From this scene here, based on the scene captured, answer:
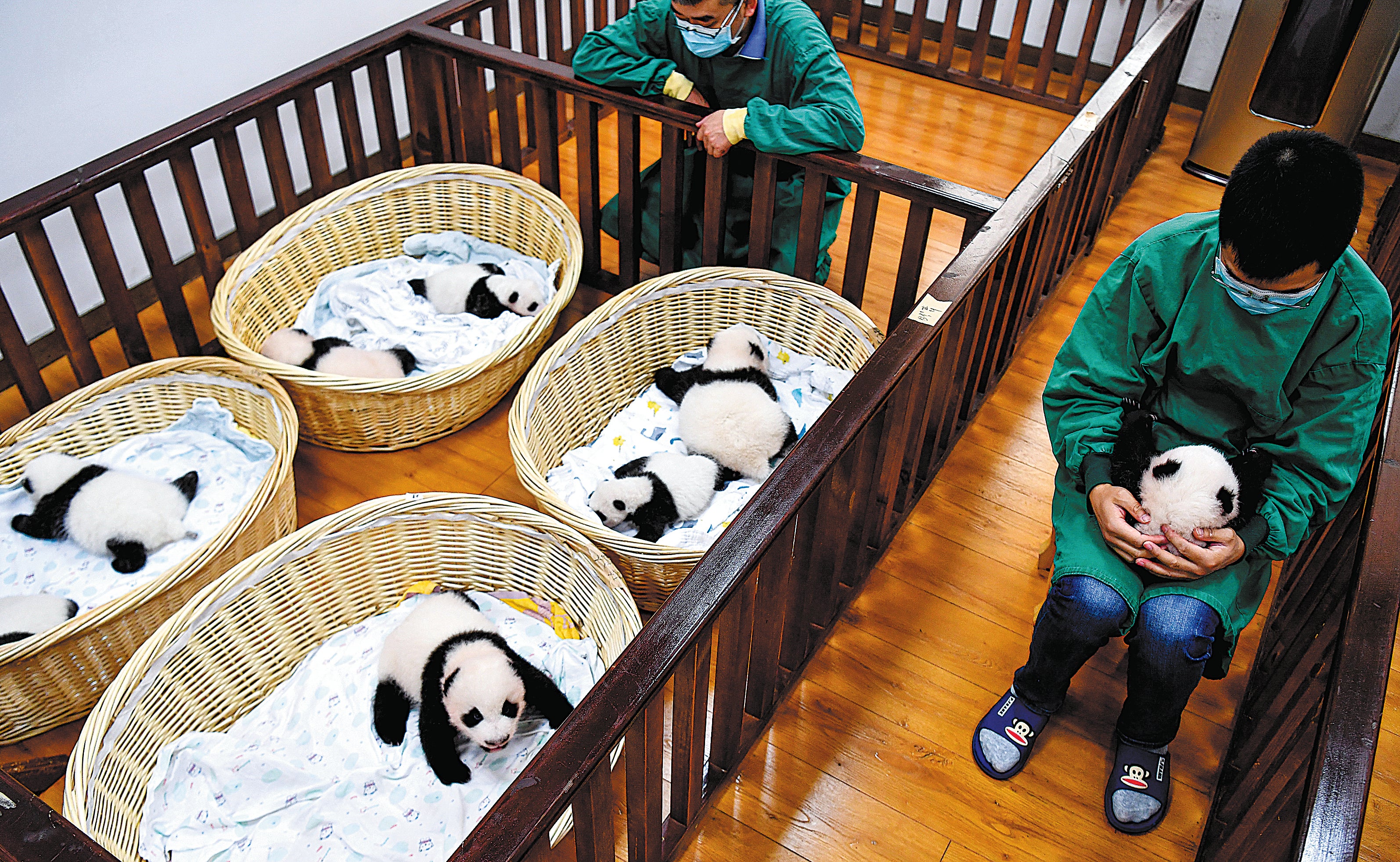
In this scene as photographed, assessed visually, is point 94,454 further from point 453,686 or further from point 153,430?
point 453,686

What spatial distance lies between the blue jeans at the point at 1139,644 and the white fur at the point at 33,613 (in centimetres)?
194

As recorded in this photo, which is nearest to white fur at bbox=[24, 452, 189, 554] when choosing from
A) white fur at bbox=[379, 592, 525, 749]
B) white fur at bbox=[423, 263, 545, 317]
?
white fur at bbox=[379, 592, 525, 749]

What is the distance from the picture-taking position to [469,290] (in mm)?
2766

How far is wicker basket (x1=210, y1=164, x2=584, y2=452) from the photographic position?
2359 mm

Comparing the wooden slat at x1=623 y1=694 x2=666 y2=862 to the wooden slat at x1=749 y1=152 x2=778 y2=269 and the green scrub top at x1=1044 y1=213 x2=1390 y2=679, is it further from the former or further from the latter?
the wooden slat at x1=749 y1=152 x2=778 y2=269

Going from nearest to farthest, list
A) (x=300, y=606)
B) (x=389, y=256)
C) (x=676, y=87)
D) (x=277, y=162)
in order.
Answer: (x=300, y=606)
(x=676, y=87)
(x=277, y=162)
(x=389, y=256)

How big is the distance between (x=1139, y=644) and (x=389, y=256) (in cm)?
249

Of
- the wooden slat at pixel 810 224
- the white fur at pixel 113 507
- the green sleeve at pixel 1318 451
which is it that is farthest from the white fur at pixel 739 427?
the white fur at pixel 113 507

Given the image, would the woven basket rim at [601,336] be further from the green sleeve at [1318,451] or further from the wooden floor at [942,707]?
the green sleeve at [1318,451]

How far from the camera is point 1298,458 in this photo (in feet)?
5.03

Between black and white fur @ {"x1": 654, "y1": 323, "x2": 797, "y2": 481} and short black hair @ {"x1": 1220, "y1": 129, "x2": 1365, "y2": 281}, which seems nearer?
short black hair @ {"x1": 1220, "y1": 129, "x2": 1365, "y2": 281}

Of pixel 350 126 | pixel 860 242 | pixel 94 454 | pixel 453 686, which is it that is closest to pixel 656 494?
pixel 453 686

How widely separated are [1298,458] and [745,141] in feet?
4.93

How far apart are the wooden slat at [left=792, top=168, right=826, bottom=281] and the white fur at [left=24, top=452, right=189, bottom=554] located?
1.70 meters
